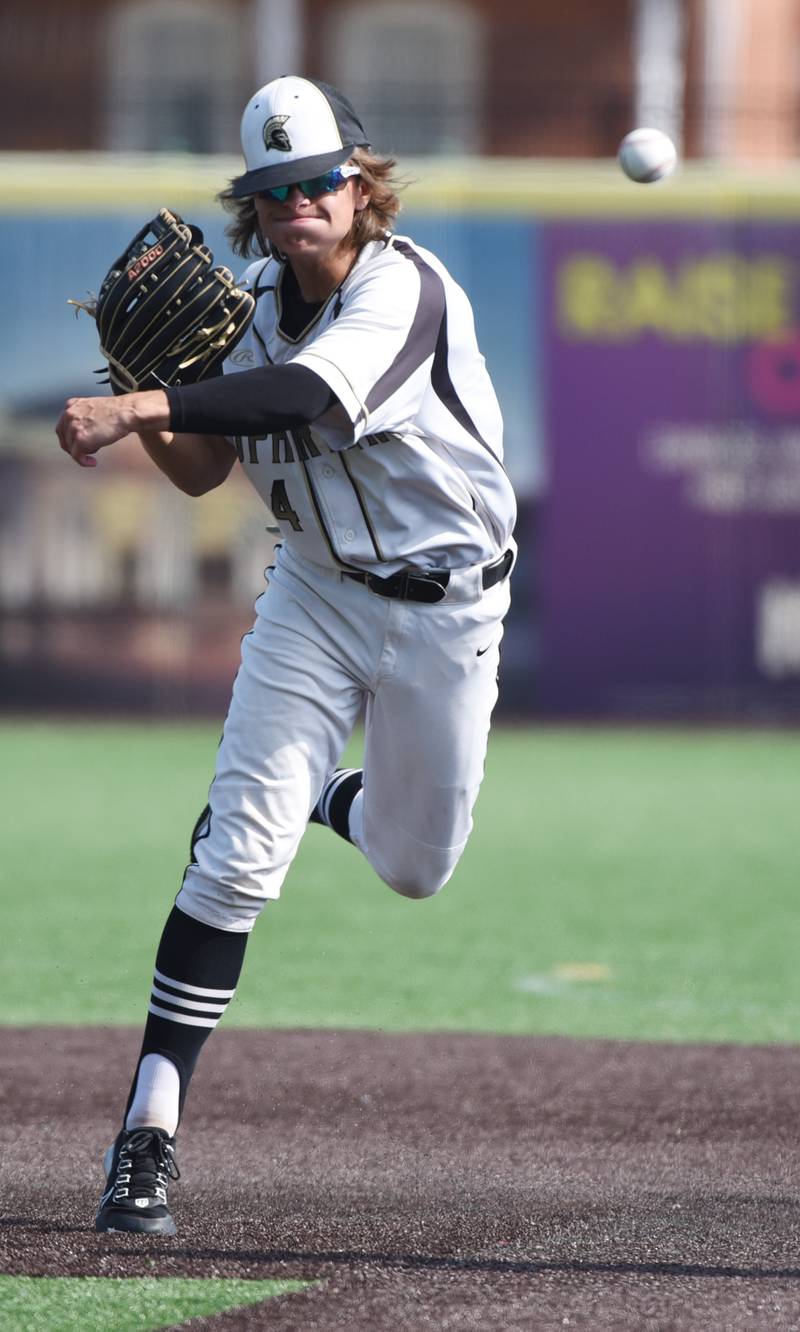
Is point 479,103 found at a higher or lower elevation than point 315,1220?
higher

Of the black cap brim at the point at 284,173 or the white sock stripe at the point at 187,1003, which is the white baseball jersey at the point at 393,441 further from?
the white sock stripe at the point at 187,1003

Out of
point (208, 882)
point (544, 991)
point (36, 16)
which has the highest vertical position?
point (36, 16)

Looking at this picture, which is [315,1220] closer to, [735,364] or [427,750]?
[427,750]

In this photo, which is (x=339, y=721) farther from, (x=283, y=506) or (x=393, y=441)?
(x=393, y=441)

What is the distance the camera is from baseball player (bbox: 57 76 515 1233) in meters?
3.87

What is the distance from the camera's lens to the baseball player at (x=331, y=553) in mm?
3865

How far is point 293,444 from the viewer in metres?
4.00

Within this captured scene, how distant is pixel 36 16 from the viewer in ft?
74.0

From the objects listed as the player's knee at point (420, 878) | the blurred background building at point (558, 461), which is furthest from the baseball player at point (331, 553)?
the blurred background building at point (558, 461)

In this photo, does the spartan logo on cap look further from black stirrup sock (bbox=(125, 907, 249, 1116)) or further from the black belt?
black stirrup sock (bbox=(125, 907, 249, 1116))

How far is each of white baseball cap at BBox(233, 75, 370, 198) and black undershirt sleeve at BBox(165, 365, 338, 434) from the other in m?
0.42

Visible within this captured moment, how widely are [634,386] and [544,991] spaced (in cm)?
1109

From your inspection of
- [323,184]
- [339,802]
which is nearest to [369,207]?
[323,184]

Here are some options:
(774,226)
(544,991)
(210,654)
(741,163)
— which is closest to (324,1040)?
(544,991)
